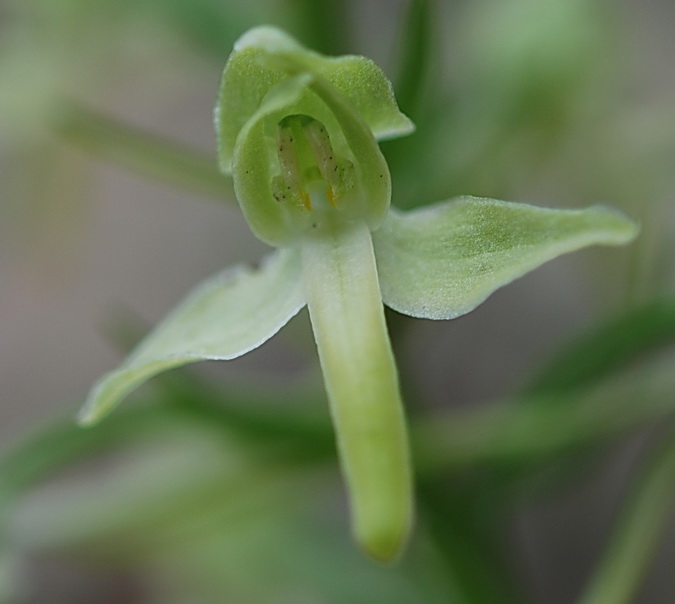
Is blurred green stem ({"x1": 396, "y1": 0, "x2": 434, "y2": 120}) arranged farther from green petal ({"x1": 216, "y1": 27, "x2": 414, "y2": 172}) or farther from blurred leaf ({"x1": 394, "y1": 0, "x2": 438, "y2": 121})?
green petal ({"x1": 216, "y1": 27, "x2": 414, "y2": 172})

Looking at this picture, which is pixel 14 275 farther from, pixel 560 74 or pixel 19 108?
pixel 560 74

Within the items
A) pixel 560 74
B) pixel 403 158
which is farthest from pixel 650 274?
pixel 403 158

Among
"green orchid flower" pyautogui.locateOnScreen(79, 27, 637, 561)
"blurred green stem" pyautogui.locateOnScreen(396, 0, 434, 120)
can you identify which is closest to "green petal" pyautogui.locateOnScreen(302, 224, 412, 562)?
"green orchid flower" pyautogui.locateOnScreen(79, 27, 637, 561)

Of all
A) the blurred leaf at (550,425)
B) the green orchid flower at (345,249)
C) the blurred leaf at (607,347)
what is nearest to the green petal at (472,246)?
the green orchid flower at (345,249)

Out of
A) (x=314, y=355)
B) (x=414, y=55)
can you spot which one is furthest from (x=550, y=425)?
(x=414, y=55)

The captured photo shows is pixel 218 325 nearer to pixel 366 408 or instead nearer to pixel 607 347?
pixel 366 408
